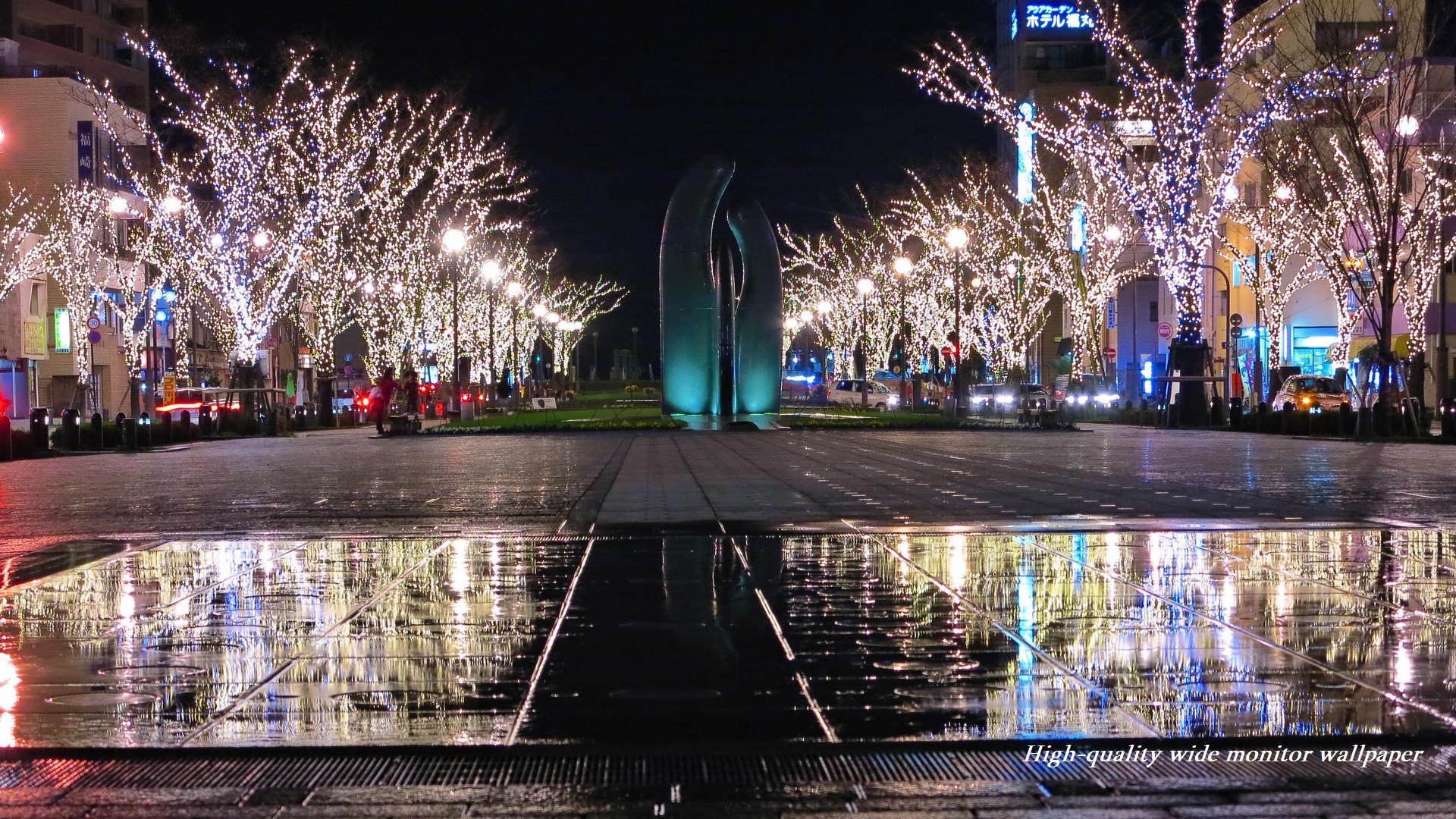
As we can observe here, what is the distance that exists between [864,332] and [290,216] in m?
52.9

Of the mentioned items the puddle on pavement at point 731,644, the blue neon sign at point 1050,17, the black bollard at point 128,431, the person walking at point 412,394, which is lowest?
the puddle on pavement at point 731,644

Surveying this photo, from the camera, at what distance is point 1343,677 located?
7887 millimetres

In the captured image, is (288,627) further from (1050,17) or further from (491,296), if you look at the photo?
(1050,17)

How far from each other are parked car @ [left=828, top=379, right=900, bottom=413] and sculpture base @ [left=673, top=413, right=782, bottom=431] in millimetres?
24642

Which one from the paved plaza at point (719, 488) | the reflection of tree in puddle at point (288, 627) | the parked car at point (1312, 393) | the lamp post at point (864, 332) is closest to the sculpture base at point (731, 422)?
the paved plaza at point (719, 488)

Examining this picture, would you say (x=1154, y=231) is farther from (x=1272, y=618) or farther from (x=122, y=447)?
→ (x=1272, y=618)

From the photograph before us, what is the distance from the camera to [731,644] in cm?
909

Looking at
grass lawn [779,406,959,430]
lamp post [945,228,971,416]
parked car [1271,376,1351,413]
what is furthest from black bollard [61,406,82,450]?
parked car [1271,376,1351,413]

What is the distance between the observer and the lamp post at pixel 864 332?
256ft

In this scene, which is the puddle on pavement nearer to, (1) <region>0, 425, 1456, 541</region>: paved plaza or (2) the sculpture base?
(1) <region>0, 425, 1456, 541</region>: paved plaza

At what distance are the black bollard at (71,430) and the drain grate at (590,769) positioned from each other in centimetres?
3357

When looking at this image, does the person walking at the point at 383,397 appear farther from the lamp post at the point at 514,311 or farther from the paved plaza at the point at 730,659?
the lamp post at the point at 514,311

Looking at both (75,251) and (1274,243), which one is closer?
(1274,243)

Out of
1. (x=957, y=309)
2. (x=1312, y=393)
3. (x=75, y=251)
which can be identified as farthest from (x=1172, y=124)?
(x=75, y=251)
